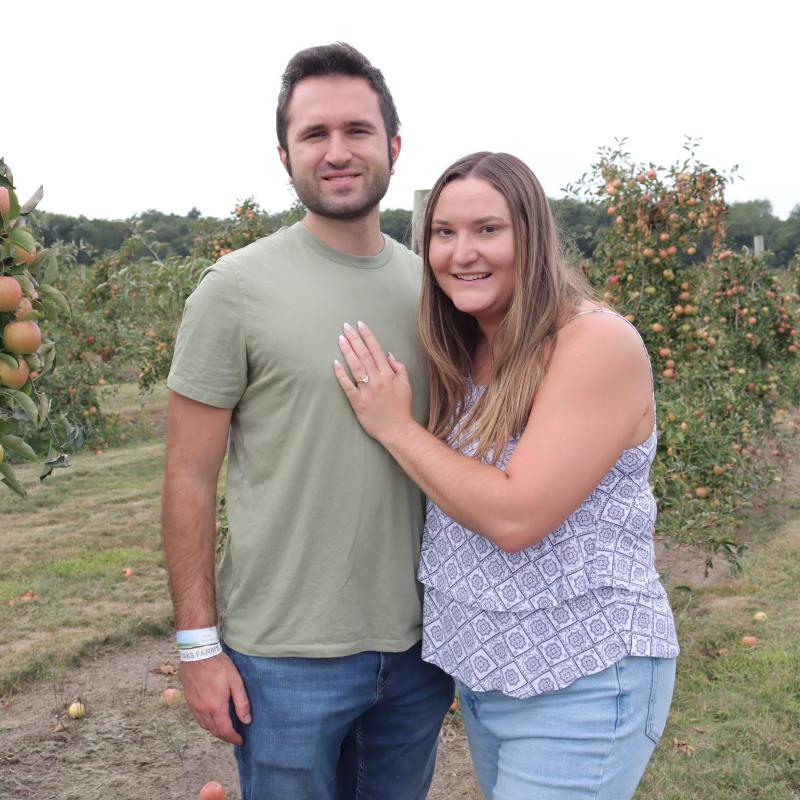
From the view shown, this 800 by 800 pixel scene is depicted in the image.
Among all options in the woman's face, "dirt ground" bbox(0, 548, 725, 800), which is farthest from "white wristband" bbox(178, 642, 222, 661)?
"dirt ground" bbox(0, 548, 725, 800)

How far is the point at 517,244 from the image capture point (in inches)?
60.0

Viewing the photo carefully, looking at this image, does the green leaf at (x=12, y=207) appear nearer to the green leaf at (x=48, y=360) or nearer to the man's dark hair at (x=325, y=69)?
the green leaf at (x=48, y=360)

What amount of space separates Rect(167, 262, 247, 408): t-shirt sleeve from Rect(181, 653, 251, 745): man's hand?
1.55ft

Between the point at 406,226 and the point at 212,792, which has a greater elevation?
the point at 406,226

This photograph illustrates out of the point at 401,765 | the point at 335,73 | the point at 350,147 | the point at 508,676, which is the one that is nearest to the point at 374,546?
the point at 508,676

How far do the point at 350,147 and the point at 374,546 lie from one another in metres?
0.73

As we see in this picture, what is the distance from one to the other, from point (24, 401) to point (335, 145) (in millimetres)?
721

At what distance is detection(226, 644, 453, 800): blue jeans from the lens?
1.61 metres

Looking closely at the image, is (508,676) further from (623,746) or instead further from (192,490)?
(192,490)

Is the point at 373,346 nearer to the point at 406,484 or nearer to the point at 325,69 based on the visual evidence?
the point at 406,484

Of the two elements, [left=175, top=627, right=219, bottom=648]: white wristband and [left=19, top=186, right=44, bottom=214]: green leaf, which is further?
[left=175, top=627, right=219, bottom=648]: white wristband

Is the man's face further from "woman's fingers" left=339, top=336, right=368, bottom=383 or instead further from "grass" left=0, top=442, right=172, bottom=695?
"grass" left=0, top=442, right=172, bottom=695

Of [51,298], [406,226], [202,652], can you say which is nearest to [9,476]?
[51,298]

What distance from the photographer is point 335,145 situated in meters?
1.63
